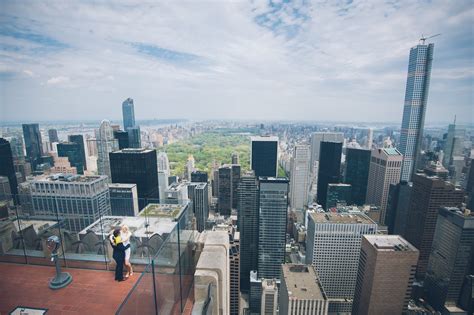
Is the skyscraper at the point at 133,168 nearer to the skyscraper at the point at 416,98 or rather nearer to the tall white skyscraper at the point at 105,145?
the tall white skyscraper at the point at 105,145

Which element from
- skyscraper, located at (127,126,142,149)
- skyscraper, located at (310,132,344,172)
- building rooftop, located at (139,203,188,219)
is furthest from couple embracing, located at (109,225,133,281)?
skyscraper, located at (310,132,344,172)

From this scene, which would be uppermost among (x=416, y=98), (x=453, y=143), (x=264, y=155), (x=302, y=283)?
(x=416, y=98)

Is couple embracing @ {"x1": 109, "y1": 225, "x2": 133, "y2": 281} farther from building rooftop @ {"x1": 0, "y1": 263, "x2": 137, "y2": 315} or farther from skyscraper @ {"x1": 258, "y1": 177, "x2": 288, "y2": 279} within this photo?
skyscraper @ {"x1": 258, "y1": 177, "x2": 288, "y2": 279}

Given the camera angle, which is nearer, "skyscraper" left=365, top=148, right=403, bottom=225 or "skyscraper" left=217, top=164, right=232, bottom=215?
"skyscraper" left=217, top=164, right=232, bottom=215

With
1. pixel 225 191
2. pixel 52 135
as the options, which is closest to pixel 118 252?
pixel 225 191

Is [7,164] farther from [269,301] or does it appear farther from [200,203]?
[269,301]

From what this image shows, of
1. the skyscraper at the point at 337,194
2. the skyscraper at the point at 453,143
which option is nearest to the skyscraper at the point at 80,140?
the skyscraper at the point at 337,194

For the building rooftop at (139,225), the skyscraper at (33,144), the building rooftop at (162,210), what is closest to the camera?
the building rooftop at (139,225)
